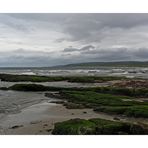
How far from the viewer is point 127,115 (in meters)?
22.8

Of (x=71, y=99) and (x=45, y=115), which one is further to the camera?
(x=71, y=99)
